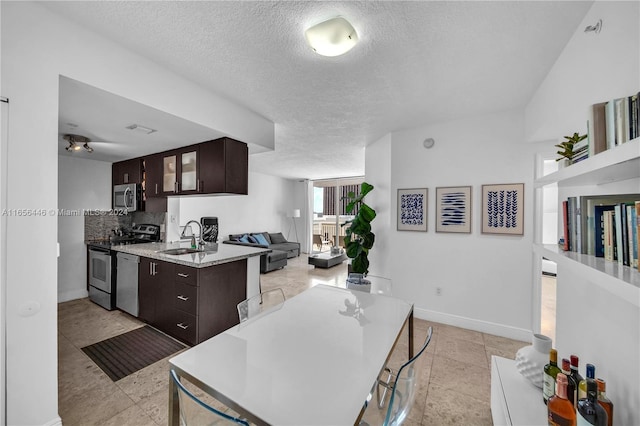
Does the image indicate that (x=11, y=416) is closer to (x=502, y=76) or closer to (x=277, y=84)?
(x=277, y=84)

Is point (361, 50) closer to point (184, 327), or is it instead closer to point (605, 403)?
point (605, 403)

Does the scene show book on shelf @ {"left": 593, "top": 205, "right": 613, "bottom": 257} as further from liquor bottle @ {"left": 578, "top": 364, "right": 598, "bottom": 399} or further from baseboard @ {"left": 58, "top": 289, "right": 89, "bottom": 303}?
baseboard @ {"left": 58, "top": 289, "right": 89, "bottom": 303}

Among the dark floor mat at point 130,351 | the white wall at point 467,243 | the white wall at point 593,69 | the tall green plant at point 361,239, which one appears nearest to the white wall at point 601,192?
the white wall at point 593,69

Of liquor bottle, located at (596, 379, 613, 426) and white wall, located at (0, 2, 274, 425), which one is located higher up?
white wall, located at (0, 2, 274, 425)

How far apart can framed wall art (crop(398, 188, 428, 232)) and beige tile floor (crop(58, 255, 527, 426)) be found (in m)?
1.25

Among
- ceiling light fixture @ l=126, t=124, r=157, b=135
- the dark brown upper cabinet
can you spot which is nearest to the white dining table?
the dark brown upper cabinet

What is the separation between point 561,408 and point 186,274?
9.40ft

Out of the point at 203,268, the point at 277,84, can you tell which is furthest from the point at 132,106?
the point at 203,268

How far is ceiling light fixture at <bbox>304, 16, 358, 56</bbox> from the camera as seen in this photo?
1.47 m

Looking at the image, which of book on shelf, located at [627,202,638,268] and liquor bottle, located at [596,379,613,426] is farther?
liquor bottle, located at [596,379,613,426]

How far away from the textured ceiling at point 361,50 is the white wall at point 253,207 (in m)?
3.36

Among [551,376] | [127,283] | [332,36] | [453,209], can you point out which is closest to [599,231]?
[551,376]

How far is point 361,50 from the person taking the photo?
179 cm

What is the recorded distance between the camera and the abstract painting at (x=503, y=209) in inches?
109
